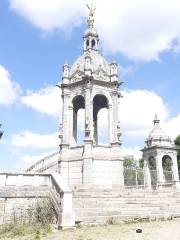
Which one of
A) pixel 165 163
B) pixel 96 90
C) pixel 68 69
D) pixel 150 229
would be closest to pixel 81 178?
pixel 96 90

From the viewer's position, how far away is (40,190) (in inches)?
588

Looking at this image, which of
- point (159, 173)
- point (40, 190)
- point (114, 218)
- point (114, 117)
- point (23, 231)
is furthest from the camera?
point (159, 173)

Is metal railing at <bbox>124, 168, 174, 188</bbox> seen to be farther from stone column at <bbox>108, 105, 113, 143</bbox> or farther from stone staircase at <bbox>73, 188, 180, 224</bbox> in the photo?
stone staircase at <bbox>73, 188, 180, 224</bbox>

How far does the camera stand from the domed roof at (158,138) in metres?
29.2

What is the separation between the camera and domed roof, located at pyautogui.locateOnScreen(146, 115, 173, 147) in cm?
2922

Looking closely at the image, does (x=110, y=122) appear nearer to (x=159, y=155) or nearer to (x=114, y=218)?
(x=159, y=155)

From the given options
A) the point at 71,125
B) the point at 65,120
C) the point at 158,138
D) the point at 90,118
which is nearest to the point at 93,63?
the point at 90,118

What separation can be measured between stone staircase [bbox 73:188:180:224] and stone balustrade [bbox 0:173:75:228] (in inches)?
27.5

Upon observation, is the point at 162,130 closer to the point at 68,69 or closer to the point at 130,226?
the point at 68,69

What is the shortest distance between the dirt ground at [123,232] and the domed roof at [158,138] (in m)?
16.9

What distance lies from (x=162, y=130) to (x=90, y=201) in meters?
17.3

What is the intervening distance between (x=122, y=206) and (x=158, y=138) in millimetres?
15799

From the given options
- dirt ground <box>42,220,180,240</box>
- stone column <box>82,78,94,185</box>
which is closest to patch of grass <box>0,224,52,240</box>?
dirt ground <box>42,220,180,240</box>

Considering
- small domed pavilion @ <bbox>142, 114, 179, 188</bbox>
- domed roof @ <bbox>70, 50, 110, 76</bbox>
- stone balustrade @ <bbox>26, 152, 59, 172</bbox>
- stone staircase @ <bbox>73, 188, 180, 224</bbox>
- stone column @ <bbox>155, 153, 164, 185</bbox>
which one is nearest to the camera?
stone staircase @ <bbox>73, 188, 180, 224</bbox>
